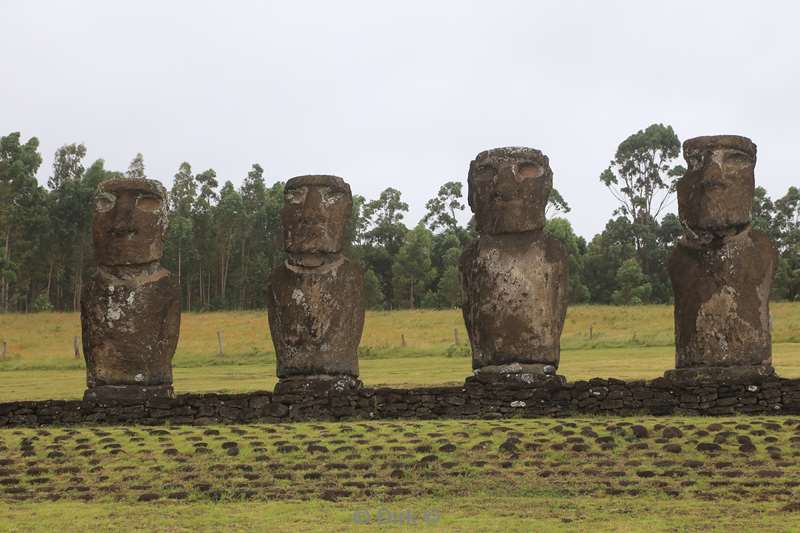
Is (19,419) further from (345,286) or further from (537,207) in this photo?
(537,207)

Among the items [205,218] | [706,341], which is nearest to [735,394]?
[706,341]

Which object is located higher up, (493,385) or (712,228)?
(712,228)

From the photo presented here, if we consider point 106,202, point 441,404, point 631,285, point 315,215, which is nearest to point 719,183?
point 441,404

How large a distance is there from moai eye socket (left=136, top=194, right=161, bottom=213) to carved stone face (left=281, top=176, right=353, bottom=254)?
1.76 meters

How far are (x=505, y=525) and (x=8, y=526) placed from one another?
414cm

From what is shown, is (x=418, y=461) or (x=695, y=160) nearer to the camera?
(x=418, y=461)

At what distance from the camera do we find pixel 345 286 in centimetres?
1577

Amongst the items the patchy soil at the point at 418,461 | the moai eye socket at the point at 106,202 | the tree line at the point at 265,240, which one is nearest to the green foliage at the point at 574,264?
the tree line at the point at 265,240

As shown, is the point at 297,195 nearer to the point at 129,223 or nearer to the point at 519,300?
the point at 129,223

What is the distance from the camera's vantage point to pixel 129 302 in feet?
51.7

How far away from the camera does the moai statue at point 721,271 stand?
48.7ft

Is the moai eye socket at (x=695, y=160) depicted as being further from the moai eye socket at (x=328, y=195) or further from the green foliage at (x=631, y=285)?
the green foliage at (x=631, y=285)

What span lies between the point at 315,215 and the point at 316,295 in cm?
109

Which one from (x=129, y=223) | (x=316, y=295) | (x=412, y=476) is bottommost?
(x=412, y=476)
